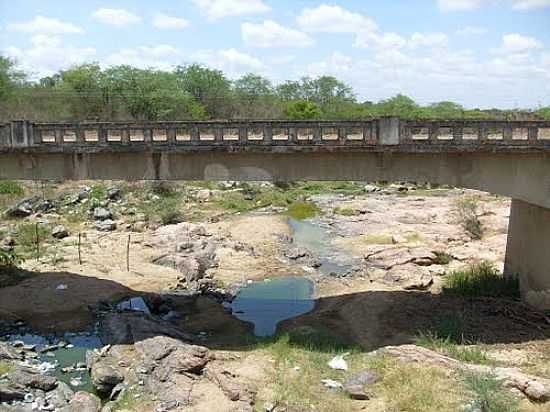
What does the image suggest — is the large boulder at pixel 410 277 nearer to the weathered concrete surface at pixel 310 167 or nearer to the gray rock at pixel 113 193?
the weathered concrete surface at pixel 310 167

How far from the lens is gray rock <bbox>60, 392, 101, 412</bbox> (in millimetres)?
12953

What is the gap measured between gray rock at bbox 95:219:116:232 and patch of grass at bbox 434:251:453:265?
16517mm

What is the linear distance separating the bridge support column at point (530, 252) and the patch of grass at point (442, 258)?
4.60m

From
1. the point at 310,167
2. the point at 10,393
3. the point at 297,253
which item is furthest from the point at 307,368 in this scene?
the point at 297,253

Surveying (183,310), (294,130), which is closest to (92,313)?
(183,310)

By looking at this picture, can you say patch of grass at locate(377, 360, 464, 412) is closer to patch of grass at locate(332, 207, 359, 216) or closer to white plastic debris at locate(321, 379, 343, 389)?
white plastic debris at locate(321, 379, 343, 389)

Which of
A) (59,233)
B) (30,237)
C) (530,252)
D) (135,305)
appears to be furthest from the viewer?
(59,233)

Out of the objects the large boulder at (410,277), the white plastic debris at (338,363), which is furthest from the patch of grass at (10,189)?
the white plastic debris at (338,363)

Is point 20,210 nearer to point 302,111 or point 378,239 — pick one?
point 378,239

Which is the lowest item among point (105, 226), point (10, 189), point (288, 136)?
point (105, 226)

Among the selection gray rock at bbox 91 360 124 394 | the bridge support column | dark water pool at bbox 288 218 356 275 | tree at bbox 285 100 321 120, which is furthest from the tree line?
gray rock at bbox 91 360 124 394

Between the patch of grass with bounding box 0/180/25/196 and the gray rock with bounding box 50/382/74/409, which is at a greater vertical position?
the patch of grass with bounding box 0/180/25/196

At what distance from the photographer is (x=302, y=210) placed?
3878 cm

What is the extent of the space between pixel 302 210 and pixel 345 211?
3.07 m
